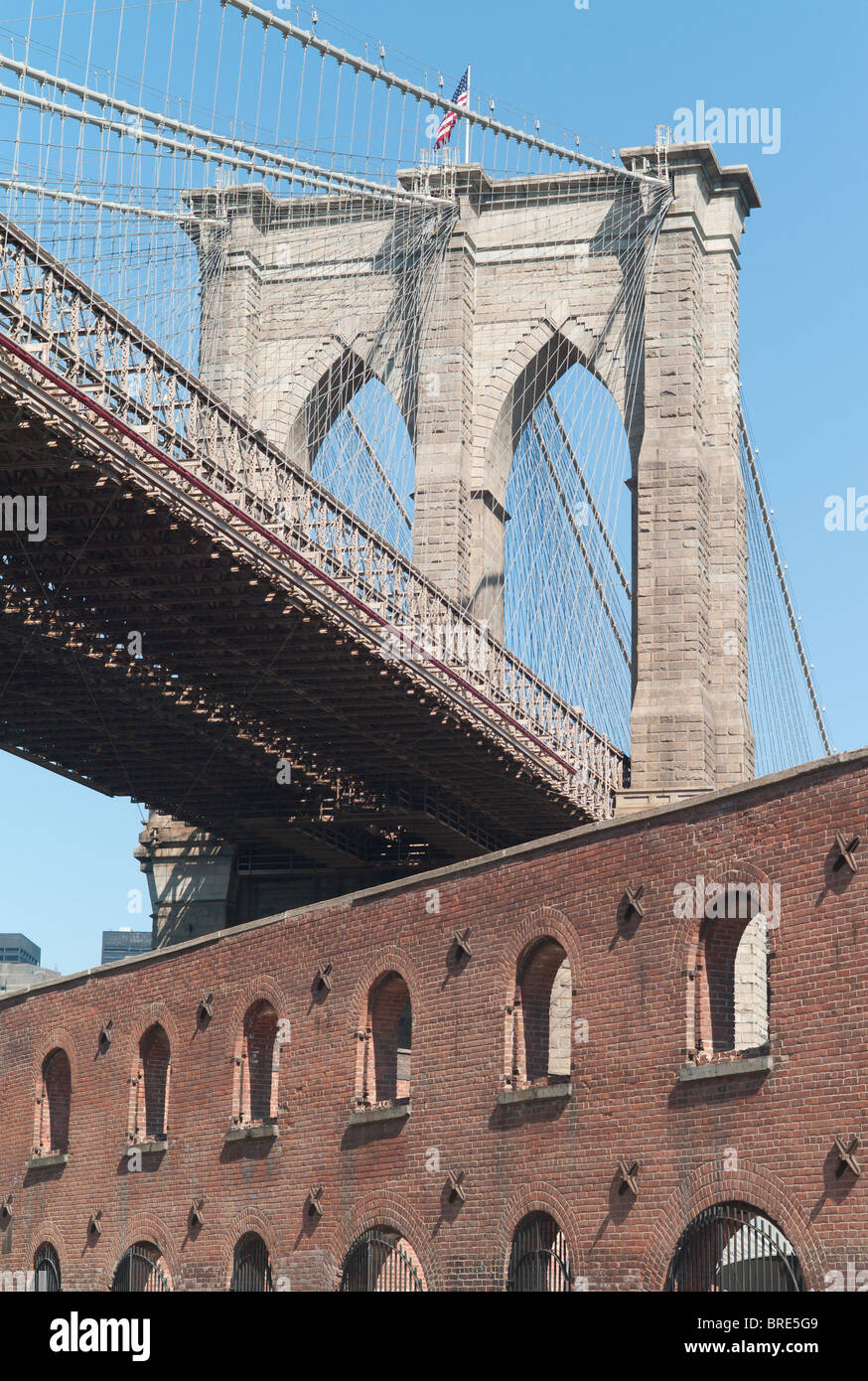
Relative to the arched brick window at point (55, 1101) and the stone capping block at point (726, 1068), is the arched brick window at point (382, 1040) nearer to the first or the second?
the stone capping block at point (726, 1068)

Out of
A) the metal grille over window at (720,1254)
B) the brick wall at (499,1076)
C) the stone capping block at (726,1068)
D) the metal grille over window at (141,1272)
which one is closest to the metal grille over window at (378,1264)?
the brick wall at (499,1076)

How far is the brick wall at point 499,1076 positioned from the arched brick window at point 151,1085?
0.72ft

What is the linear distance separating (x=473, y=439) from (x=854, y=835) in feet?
129

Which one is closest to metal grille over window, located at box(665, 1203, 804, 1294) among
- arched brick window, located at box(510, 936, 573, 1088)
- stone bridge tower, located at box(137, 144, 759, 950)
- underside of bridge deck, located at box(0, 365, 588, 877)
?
arched brick window, located at box(510, 936, 573, 1088)

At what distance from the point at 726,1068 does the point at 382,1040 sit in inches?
277

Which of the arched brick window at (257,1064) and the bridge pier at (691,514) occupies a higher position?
the bridge pier at (691,514)

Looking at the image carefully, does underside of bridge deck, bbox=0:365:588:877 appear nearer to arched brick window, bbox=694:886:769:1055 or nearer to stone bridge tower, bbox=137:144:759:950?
stone bridge tower, bbox=137:144:759:950

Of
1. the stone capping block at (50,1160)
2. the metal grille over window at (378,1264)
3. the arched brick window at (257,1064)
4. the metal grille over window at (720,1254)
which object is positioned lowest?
the metal grille over window at (720,1254)

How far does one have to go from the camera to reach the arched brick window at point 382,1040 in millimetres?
27609

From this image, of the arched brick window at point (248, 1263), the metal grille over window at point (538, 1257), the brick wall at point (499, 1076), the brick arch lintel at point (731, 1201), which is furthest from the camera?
the arched brick window at point (248, 1263)

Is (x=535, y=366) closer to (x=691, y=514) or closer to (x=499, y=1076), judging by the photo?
(x=691, y=514)

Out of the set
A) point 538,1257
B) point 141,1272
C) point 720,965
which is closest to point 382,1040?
point 538,1257
